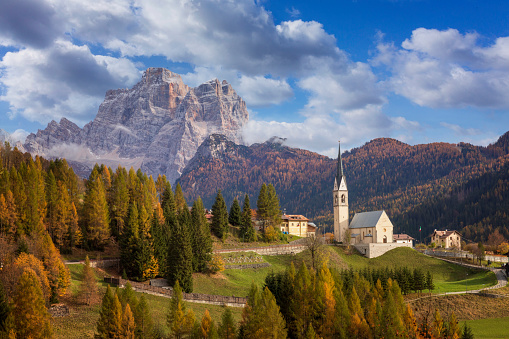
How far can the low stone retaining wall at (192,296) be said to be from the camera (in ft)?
185

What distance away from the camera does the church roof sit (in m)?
106

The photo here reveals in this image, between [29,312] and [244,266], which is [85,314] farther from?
[244,266]

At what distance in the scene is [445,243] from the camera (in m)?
126

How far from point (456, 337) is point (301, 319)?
17.0 meters

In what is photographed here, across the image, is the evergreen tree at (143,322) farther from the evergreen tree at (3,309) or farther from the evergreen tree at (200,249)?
the evergreen tree at (200,249)

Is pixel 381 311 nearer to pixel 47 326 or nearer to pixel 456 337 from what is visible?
pixel 456 337

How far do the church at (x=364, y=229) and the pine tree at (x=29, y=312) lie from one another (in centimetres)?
7304

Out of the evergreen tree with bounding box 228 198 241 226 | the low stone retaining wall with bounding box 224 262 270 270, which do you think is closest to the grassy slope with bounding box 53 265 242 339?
the low stone retaining wall with bounding box 224 262 270 270

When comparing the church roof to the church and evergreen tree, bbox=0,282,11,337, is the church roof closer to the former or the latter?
the church

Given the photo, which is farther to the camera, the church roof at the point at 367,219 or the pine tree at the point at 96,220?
the church roof at the point at 367,219

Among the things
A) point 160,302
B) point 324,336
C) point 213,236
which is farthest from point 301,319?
point 213,236

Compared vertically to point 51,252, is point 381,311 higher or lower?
lower

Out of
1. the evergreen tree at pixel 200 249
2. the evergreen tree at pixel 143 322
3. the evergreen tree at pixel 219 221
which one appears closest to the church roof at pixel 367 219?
the evergreen tree at pixel 219 221

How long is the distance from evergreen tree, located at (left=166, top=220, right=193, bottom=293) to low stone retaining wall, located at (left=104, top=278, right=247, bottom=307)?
10.3ft
